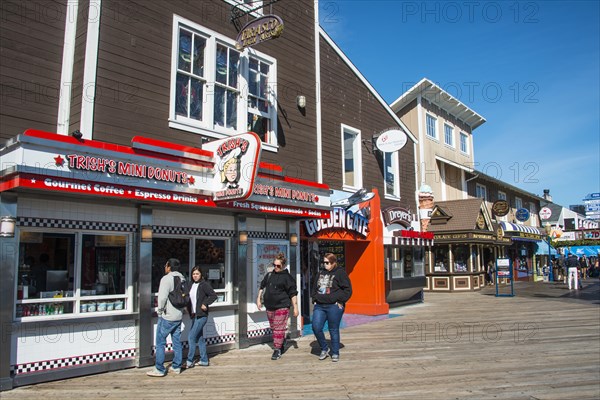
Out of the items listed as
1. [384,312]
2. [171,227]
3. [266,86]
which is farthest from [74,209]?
[384,312]

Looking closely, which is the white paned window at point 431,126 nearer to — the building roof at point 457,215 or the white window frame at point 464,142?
the building roof at point 457,215

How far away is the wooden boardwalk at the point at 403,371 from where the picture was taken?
650cm

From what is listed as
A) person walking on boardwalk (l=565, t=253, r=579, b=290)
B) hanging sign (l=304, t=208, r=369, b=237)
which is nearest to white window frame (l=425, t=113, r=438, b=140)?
person walking on boardwalk (l=565, t=253, r=579, b=290)

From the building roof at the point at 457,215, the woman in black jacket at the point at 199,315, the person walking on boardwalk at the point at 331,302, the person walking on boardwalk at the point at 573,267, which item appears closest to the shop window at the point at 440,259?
the building roof at the point at 457,215

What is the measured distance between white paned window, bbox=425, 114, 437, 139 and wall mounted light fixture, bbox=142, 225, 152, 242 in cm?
1920

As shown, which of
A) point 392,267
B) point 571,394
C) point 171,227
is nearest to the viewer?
point 571,394

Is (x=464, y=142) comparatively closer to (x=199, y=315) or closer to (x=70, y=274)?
(x=199, y=315)

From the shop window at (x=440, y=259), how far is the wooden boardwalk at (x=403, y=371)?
1123 centimetres

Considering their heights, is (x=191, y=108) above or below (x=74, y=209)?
above

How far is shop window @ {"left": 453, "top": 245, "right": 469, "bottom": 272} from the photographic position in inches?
929

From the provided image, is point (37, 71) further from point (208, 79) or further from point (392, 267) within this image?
point (392, 267)

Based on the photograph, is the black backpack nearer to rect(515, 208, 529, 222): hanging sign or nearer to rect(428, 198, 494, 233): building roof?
rect(428, 198, 494, 233): building roof

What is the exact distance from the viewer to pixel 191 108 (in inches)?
380

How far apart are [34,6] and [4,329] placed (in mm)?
5065
